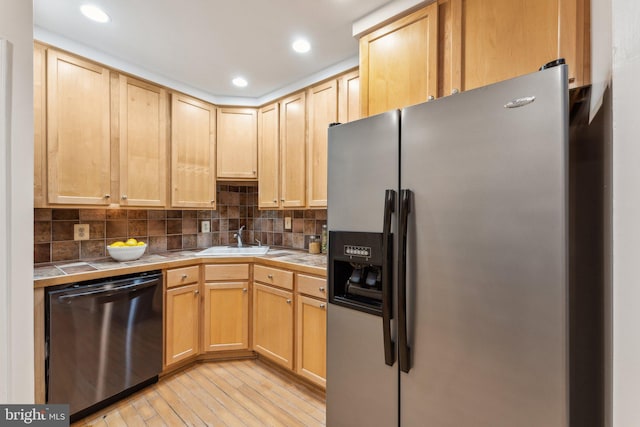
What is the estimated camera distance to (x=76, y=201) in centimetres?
194

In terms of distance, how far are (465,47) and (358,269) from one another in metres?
1.17

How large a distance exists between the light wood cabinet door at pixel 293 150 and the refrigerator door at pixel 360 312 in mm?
1010

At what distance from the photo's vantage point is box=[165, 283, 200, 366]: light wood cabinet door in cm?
215

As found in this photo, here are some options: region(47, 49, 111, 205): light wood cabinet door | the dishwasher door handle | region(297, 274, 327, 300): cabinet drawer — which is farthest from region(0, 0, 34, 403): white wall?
region(297, 274, 327, 300): cabinet drawer

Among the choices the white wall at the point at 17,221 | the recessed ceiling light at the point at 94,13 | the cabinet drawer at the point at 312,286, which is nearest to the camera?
the white wall at the point at 17,221

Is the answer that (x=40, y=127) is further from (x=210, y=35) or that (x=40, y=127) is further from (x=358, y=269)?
(x=358, y=269)

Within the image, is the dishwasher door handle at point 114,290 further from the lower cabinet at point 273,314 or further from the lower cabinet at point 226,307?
the lower cabinet at point 273,314

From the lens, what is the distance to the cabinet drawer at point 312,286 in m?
1.91

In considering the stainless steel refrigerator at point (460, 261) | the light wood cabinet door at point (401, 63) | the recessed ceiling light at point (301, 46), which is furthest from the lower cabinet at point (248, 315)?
the recessed ceiling light at point (301, 46)

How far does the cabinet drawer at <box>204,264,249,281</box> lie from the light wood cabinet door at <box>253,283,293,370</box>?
0.15m

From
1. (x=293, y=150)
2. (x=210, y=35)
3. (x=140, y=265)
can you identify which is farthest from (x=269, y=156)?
(x=140, y=265)

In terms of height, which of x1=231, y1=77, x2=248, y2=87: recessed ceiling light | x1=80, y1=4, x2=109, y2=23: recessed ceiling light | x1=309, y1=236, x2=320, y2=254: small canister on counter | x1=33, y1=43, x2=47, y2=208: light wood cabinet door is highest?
x1=231, y1=77, x2=248, y2=87: recessed ceiling light

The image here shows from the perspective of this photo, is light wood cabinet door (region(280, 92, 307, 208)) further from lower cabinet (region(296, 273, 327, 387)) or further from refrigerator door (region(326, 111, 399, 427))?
refrigerator door (region(326, 111, 399, 427))

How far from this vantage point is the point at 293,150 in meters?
2.51
